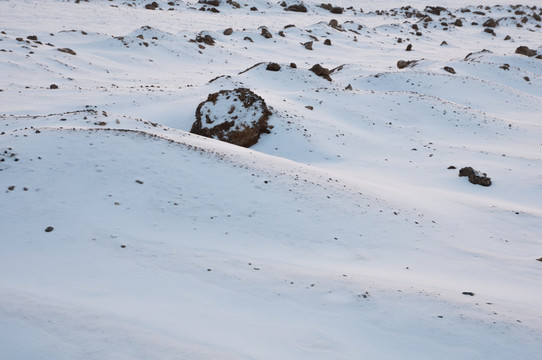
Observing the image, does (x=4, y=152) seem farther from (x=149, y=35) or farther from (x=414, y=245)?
(x=149, y=35)

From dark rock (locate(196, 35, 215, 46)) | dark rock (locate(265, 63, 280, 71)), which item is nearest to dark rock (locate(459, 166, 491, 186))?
dark rock (locate(265, 63, 280, 71))

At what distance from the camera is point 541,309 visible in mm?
5457

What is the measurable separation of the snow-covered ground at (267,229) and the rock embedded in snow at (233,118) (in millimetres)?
601

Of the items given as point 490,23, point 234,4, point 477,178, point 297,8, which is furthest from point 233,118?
point 490,23

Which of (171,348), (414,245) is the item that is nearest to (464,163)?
(414,245)

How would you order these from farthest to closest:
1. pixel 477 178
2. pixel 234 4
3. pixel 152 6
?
1. pixel 234 4
2. pixel 152 6
3. pixel 477 178

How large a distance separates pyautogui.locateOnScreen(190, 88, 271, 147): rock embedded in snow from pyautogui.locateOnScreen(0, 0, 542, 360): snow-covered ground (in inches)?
23.7

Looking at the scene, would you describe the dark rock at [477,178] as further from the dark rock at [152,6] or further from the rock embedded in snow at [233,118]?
the dark rock at [152,6]

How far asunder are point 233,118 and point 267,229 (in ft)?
22.3

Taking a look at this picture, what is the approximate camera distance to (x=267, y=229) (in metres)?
6.79

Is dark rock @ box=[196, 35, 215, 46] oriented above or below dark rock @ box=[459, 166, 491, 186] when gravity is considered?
above

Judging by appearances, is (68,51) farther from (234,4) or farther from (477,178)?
(234,4)

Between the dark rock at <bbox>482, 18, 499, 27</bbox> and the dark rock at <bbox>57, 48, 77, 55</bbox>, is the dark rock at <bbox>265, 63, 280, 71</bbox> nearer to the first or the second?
the dark rock at <bbox>57, 48, 77, 55</bbox>

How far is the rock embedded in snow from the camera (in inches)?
500
